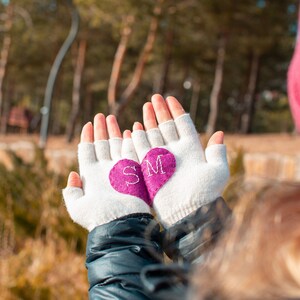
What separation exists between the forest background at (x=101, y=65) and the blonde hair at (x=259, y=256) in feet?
6.34

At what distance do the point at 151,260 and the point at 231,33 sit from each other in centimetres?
1929

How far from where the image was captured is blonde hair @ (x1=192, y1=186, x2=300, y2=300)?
737 millimetres

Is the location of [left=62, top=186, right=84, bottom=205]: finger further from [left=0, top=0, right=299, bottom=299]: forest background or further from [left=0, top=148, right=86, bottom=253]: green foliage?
[left=0, top=148, right=86, bottom=253]: green foliage

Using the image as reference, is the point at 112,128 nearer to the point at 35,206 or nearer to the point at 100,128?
the point at 100,128

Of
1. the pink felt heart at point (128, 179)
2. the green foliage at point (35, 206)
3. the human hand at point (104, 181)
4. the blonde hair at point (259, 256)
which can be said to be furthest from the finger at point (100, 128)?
the green foliage at point (35, 206)

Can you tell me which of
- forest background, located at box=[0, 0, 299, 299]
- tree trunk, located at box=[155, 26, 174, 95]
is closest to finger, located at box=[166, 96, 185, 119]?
forest background, located at box=[0, 0, 299, 299]

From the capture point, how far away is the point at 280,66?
2608 centimetres

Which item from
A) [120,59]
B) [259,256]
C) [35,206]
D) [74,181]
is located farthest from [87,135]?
[120,59]

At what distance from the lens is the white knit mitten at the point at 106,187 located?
4.54ft

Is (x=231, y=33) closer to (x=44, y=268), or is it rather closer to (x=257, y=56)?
(x=257, y=56)

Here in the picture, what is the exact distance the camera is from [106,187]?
142 centimetres

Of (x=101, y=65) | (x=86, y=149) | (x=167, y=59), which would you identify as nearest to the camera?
(x=86, y=149)

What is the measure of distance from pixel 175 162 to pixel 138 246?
0.24 m

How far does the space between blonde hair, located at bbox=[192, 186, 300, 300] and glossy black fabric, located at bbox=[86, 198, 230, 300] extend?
395 millimetres
